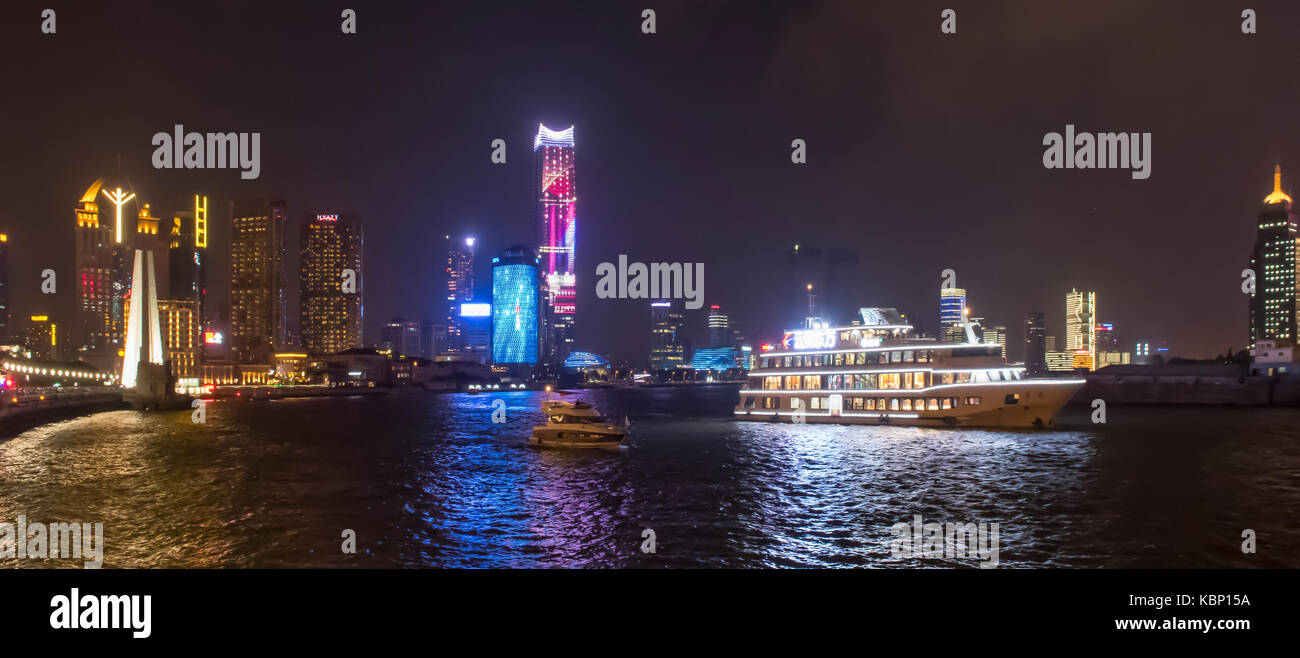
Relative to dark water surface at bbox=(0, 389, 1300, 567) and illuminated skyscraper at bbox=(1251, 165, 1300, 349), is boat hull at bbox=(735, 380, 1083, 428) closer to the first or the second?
A: dark water surface at bbox=(0, 389, 1300, 567)

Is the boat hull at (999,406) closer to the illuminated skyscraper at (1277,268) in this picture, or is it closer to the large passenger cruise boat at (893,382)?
the large passenger cruise boat at (893,382)

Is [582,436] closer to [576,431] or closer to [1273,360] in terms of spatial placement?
[576,431]

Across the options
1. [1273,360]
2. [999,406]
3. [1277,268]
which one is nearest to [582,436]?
[999,406]

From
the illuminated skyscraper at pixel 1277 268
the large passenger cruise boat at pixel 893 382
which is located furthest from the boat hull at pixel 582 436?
the illuminated skyscraper at pixel 1277 268

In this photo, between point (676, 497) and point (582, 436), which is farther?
point (582, 436)

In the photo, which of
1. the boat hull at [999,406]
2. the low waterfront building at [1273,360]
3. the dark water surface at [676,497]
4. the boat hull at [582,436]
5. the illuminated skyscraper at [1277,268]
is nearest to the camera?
the dark water surface at [676,497]

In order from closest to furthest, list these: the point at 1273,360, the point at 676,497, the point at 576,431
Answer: the point at 676,497 < the point at 576,431 < the point at 1273,360
